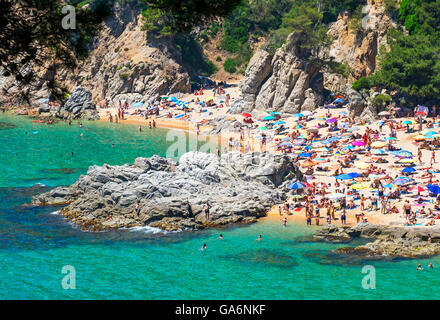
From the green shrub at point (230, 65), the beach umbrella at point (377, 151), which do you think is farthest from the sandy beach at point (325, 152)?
the green shrub at point (230, 65)

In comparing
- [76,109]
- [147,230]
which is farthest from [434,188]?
[76,109]

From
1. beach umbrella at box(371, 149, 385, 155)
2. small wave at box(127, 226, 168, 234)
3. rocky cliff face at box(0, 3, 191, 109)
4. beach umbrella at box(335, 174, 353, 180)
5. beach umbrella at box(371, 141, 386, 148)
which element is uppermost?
rocky cliff face at box(0, 3, 191, 109)

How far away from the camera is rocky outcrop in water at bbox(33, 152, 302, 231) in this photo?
3831 centimetres

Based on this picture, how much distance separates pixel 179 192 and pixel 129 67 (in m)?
53.4

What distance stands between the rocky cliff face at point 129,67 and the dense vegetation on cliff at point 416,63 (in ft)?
106

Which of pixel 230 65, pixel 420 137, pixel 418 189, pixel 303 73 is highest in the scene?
pixel 230 65

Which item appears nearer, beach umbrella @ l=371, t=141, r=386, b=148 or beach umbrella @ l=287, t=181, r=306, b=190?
beach umbrella @ l=287, t=181, r=306, b=190

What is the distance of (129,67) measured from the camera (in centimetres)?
9006

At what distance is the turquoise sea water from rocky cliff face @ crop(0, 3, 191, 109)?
47.8 meters

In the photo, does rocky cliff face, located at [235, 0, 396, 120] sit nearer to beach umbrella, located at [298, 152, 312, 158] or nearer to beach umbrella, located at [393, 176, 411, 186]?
beach umbrella, located at [298, 152, 312, 158]

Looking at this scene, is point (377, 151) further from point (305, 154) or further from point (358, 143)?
point (305, 154)

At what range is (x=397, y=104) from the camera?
63.5m

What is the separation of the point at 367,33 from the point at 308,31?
7.84 m

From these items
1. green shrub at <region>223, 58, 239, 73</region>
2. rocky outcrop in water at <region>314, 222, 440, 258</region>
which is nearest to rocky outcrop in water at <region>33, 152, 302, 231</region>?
rocky outcrop in water at <region>314, 222, 440, 258</region>
